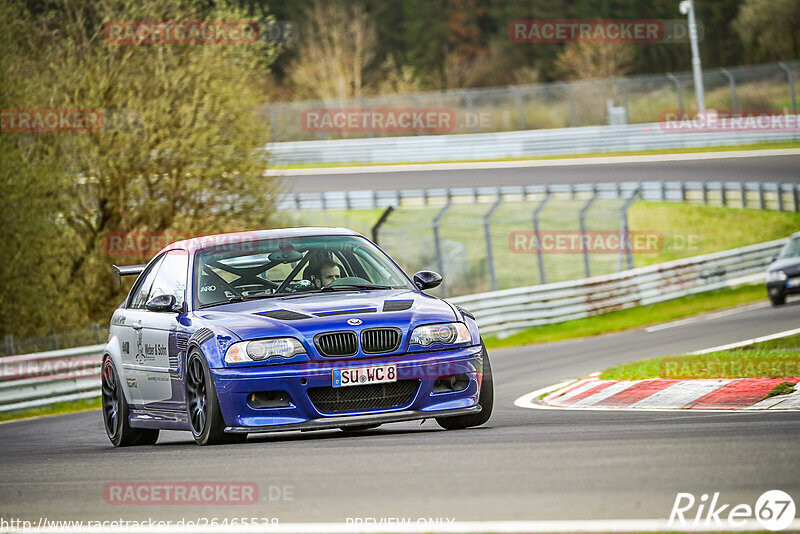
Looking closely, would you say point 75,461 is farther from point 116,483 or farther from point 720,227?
point 720,227

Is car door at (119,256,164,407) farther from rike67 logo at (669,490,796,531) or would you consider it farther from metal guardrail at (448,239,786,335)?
metal guardrail at (448,239,786,335)

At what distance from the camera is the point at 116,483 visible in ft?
24.3

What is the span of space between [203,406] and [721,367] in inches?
220

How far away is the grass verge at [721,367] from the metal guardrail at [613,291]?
37.3ft

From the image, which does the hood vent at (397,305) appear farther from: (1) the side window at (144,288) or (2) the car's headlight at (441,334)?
(1) the side window at (144,288)

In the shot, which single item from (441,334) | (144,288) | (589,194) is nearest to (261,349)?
(441,334)

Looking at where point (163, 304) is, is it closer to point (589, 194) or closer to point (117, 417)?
point (117, 417)

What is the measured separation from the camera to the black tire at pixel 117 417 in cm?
1060

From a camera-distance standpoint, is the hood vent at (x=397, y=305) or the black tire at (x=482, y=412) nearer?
the hood vent at (x=397, y=305)

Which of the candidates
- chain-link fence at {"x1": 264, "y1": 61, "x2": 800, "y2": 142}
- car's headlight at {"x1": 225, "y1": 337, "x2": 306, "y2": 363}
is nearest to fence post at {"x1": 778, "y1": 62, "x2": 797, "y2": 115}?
chain-link fence at {"x1": 264, "y1": 61, "x2": 800, "y2": 142}

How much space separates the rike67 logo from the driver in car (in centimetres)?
455

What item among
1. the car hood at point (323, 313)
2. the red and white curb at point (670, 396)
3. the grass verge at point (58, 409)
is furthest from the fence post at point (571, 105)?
the car hood at point (323, 313)

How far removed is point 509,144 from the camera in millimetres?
49344

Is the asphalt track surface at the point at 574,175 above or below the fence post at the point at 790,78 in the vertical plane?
below
